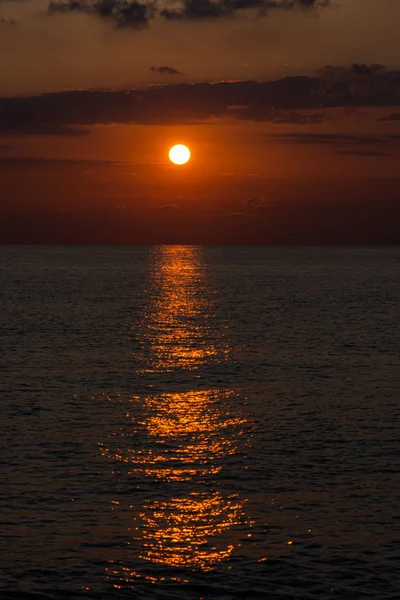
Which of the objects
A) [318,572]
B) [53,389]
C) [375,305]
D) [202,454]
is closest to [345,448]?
[202,454]

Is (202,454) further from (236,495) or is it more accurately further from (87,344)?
(87,344)

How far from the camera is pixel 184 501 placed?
31.8m

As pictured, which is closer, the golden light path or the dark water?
the dark water

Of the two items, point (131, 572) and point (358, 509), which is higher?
point (358, 509)

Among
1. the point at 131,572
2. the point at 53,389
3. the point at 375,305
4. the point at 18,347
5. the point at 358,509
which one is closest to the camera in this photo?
the point at 131,572

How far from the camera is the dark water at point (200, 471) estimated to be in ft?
83.8

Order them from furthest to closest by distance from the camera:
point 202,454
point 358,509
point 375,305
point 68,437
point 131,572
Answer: point 375,305 → point 68,437 → point 202,454 → point 358,509 → point 131,572

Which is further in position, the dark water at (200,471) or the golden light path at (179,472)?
the golden light path at (179,472)

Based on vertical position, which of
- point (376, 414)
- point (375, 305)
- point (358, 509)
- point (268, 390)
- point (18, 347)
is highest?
point (375, 305)

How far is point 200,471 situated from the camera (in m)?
35.8

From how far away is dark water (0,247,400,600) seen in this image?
25531 millimetres

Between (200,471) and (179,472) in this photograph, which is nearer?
(179,472)

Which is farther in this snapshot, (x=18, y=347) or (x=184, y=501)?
(x=18, y=347)

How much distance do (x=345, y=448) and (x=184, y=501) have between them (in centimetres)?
1052
